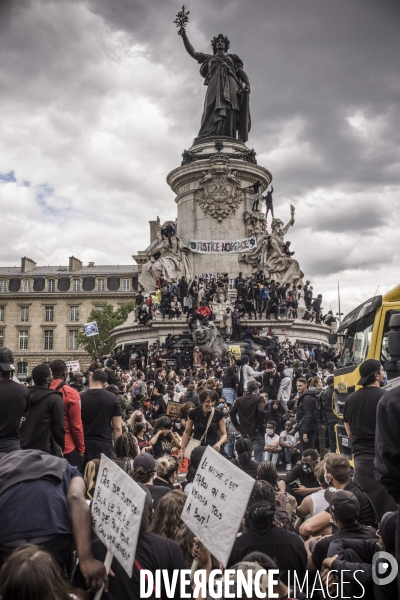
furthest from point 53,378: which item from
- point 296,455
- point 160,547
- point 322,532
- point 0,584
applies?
point 296,455

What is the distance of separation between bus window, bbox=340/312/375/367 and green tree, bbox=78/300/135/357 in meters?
55.2

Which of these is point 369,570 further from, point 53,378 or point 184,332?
point 184,332

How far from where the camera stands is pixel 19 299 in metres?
74.6

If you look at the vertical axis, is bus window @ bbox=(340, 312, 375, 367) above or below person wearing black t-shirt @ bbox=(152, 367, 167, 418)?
above

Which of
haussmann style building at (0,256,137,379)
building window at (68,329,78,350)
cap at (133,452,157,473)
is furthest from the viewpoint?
building window at (68,329,78,350)

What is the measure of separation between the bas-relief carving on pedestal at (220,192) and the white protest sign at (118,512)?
2780cm

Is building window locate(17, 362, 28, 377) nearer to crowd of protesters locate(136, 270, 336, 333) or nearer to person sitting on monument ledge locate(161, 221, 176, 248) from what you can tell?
person sitting on monument ledge locate(161, 221, 176, 248)

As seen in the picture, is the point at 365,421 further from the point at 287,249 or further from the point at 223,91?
the point at 223,91

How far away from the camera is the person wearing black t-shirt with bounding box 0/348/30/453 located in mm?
6086

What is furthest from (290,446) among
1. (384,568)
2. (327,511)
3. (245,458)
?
(384,568)

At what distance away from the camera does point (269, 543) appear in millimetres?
4344

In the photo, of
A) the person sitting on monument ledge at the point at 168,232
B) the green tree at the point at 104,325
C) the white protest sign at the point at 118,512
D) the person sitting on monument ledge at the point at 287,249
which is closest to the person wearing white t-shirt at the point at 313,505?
the white protest sign at the point at 118,512

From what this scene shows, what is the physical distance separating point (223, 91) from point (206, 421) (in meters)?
27.2

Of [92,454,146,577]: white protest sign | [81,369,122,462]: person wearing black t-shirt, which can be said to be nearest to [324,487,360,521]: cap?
[92,454,146,577]: white protest sign
